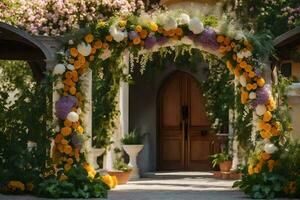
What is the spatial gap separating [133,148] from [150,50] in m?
4.64

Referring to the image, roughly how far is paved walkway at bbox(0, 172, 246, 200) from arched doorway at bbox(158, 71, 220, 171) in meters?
1.00

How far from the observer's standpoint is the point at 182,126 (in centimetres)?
1875

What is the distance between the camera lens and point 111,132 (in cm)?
1486

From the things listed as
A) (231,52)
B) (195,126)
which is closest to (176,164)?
(195,126)

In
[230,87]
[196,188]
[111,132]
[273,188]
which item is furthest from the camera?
[230,87]

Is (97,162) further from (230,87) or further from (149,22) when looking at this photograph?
(149,22)

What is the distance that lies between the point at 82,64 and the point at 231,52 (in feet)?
8.62

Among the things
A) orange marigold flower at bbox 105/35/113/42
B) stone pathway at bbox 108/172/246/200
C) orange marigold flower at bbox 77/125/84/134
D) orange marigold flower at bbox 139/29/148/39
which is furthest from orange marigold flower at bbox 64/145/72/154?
orange marigold flower at bbox 139/29/148/39

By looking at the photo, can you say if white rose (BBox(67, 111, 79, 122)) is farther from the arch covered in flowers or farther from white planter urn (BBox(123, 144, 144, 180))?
white planter urn (BBox(123, 144, 144, 180))

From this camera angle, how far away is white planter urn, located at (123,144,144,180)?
16.2 meters

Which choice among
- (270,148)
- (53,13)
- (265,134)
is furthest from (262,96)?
(53,13)

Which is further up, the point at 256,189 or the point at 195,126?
the point at 195,126

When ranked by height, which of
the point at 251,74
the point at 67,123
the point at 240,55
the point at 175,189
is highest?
the point at 240,55

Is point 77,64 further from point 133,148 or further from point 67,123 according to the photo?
point 133,148
